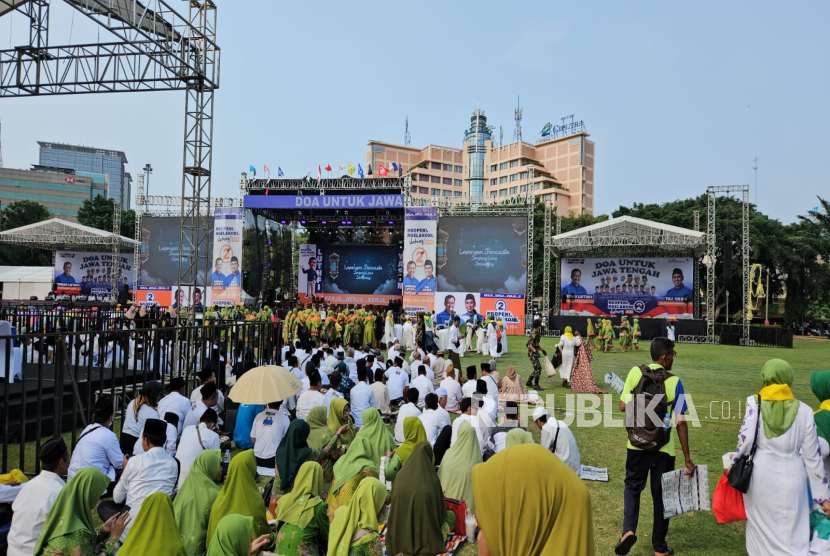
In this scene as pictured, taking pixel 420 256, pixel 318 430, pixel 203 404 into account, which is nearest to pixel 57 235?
pixel 420 256

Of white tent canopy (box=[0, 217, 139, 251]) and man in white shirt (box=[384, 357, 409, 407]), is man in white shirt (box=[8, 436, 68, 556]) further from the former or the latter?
white tent canopy (box=[0, 217, 139, 251])

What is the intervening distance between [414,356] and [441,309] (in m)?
13.0

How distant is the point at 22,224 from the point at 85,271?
47.8 ft

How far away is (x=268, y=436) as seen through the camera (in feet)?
18.2

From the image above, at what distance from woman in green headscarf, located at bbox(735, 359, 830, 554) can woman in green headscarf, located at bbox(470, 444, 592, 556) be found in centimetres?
189

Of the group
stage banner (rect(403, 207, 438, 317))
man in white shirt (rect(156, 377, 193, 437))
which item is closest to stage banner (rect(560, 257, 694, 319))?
stage banner (rect(403, 207, 438, 317))

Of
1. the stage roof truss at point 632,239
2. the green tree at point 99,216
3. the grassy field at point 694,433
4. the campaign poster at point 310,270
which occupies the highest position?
the green tree at point 99,216

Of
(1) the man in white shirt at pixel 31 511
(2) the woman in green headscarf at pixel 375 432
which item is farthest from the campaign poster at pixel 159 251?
(1) the man in white shirt at pixel 31 511

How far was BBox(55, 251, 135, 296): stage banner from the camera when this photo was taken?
2983 centimetres

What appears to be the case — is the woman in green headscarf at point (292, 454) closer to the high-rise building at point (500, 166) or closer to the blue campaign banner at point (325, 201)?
the blue campaign banner at point (325, 201)

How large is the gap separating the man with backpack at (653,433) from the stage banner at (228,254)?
22423 millimetres

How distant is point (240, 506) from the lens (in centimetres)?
341

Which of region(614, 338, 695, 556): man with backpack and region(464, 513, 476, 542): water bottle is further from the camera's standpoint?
region(464, 513, 476, 542): water bottle

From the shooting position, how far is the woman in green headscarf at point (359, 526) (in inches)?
127
